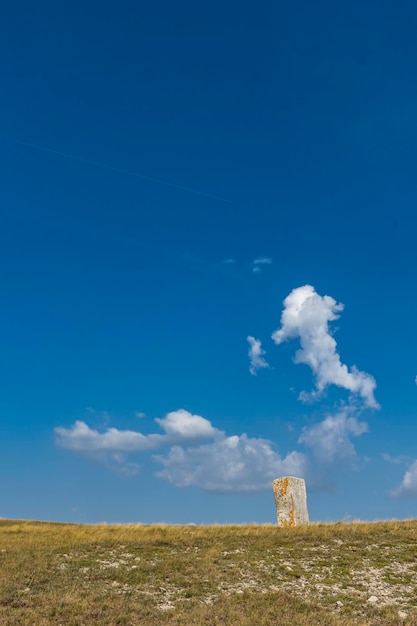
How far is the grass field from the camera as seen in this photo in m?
13.7

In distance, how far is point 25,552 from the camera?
2114 centimetres

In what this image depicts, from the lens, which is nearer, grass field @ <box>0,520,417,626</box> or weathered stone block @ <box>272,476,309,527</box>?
grass field @ <box>0,520,417,626</box>

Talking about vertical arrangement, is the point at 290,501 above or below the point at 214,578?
above

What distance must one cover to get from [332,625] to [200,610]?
11.4 ft

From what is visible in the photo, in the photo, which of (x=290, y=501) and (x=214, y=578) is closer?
(x=214, y=578)

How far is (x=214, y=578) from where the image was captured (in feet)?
57.2

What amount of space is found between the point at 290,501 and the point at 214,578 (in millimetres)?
15344

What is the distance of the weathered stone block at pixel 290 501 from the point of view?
31.6 meters

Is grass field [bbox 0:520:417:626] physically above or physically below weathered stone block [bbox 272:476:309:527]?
below

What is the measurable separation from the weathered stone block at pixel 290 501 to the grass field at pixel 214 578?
507 centimetres

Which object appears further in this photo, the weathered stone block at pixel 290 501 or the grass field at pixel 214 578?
the weathered stone block at pixel 290 501

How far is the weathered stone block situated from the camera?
3159 centimetres

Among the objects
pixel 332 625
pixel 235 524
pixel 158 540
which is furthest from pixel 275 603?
pixel 235 524

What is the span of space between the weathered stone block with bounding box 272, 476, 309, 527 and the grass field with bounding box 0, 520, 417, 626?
16.6 feet
